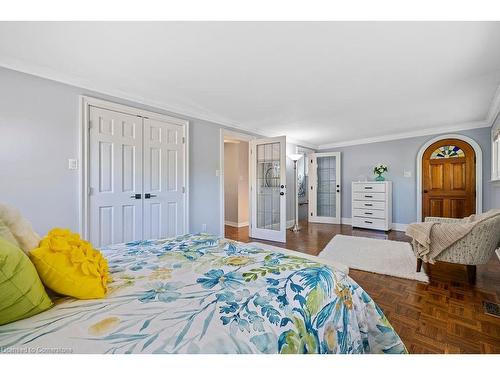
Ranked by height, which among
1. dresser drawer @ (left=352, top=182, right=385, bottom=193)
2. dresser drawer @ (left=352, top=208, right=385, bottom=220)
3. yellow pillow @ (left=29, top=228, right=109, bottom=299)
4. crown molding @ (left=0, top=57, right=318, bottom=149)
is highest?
crown molding @ (left=0, top=57, right=318, bottom=149)

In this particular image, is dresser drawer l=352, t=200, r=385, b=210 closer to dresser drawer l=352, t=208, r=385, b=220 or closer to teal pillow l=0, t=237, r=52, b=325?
dresser drawer l=352, t=208, r=385, b=220

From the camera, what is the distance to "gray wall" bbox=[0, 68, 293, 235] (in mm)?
2066

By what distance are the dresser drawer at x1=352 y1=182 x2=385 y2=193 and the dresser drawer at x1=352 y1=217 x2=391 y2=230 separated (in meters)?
0.67

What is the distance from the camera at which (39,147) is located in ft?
7.27

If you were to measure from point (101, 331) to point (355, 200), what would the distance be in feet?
18.5

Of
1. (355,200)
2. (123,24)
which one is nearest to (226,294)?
(123,24)

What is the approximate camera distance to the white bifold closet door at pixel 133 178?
2594mm

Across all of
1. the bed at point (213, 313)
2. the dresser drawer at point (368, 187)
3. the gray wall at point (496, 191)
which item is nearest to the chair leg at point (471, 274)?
the gray wall at point (496, 191)

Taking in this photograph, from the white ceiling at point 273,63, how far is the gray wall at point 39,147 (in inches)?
6.7

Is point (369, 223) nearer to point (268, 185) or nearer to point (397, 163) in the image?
point (397, 163)

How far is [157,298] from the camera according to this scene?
35.1 inches

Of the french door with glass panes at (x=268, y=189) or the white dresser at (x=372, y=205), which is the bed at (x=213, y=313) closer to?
the french door with glass panes at (x=268, y=189)

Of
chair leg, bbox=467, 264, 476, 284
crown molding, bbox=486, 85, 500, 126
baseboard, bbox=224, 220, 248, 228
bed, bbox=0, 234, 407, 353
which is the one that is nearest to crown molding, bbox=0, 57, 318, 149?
bed, bbox=0, 234, 407, 353

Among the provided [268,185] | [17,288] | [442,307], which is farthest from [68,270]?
[268,185]
